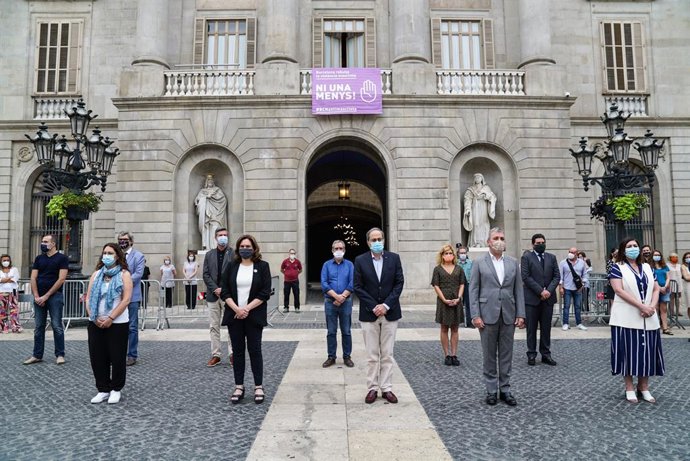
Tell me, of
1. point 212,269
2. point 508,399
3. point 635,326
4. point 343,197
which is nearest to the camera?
point 508,399

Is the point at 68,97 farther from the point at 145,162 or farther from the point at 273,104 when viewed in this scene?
the point at 273,104

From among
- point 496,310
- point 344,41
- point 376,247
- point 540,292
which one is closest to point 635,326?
point 496,310

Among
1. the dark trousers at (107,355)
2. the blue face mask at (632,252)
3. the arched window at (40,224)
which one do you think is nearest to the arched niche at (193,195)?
the arched window at (40,224)

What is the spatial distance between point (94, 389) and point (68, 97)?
1846 cm

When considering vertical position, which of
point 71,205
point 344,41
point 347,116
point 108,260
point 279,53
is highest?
point 344,41

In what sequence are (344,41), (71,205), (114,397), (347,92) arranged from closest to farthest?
(114,397)
(71,205)
(347,92)
(344,41)

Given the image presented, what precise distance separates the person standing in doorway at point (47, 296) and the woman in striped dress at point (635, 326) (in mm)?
8558

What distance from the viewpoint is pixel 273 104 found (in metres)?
17.6

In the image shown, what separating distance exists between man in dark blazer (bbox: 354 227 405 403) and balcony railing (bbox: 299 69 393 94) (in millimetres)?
12922

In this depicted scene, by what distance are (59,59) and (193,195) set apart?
9470mm

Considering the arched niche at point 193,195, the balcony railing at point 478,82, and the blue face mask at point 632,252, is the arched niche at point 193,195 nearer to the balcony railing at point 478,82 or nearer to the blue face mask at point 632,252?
the balcony railing at point 478,82

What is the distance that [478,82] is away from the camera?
18141 mm

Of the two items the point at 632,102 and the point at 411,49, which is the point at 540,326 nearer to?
the point at 411,49

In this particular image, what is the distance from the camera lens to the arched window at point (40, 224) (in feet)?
67.6
